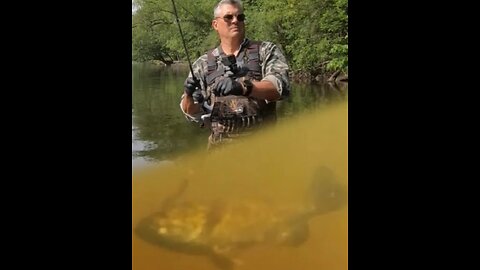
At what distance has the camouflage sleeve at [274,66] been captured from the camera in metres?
2.23

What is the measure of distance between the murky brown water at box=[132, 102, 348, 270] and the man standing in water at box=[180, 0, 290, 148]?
0.33 ft

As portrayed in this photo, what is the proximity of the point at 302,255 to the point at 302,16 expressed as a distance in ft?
3.26

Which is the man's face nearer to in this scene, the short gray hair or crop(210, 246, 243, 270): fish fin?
the short gray hair

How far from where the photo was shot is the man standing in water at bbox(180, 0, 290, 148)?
2.21 meters

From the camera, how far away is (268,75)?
7.32 ft

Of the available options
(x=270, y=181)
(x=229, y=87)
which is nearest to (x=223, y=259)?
(x=270, y=181)

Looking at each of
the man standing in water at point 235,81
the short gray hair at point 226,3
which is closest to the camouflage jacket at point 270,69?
the man standing in water at point 235,81

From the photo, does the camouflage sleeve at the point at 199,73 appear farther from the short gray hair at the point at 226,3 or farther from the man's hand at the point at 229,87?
the short gray hair at the point at 226,3

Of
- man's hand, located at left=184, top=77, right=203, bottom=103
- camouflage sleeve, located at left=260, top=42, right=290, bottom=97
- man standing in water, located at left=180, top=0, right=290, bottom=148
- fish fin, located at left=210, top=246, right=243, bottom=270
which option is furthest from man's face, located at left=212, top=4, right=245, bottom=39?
fish fin, located at left=210, top=246, right=243, bottom=270

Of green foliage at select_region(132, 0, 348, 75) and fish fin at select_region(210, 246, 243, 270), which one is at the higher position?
green foliage at select_region(132, 0, 348, 75)

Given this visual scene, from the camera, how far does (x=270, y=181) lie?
2.17 m

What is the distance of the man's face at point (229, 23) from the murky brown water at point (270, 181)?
439 mm

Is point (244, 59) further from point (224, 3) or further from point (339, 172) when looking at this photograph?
point (339, 172)

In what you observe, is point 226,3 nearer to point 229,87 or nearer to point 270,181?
point 229,87
